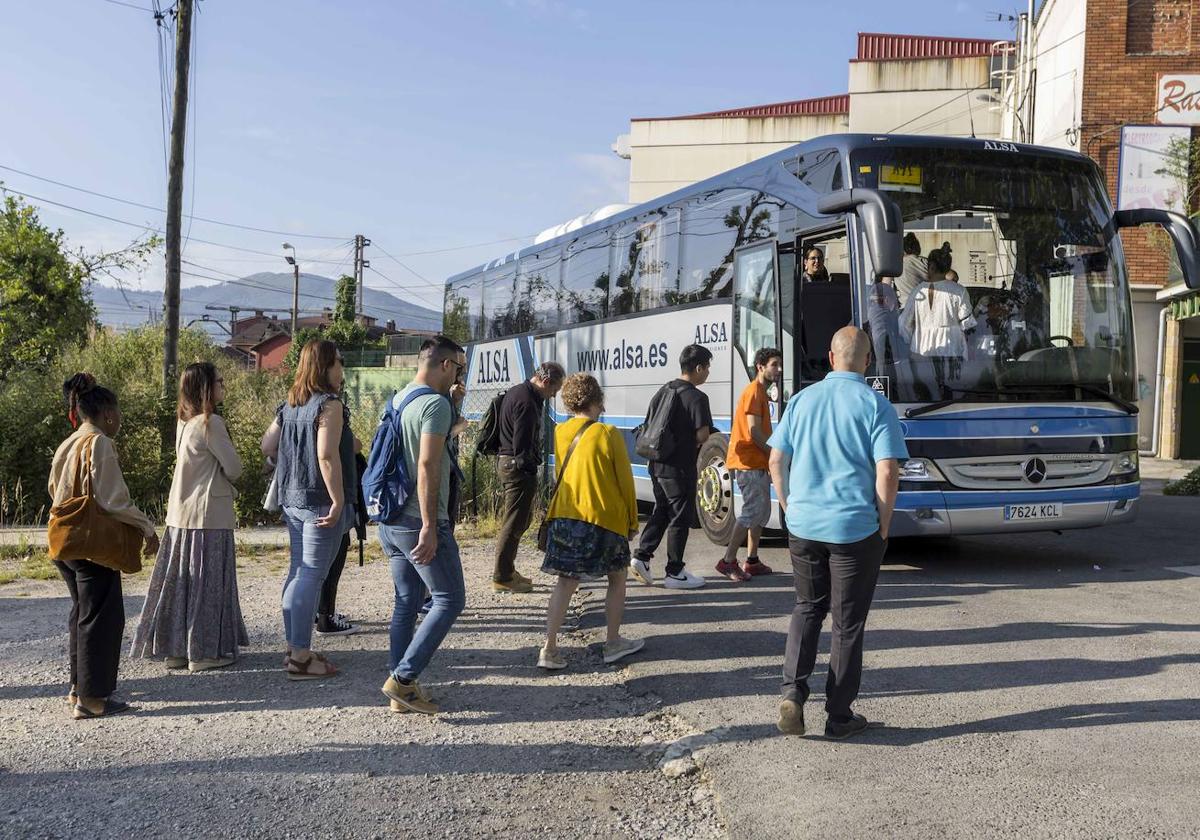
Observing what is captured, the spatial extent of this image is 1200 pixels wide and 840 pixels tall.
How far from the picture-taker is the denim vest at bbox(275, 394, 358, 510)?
19.5ft

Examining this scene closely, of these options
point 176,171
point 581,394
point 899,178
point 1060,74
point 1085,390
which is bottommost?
point 581,394

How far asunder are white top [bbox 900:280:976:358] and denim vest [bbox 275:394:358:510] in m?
4.74

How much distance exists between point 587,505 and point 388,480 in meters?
1.17

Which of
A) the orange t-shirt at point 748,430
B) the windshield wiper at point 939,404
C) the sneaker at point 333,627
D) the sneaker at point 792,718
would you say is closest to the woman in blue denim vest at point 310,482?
the sneaker at point 333,627

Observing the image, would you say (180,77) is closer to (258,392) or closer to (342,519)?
(258,392)

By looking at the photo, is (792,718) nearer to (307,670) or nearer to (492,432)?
(307,670)

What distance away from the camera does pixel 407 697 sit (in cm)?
557

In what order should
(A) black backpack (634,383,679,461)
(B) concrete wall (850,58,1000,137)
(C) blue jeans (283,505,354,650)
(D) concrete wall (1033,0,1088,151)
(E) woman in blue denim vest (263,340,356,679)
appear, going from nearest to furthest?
(E) woman in blue denim vest (263,340,356,679) < (C) blue jeans (283,505,354,650) < (A) black backpack (634,383,679,461) < (D) concrete wall (1033,0,1088,151) < (B) concrete wall (850,58,1000,137)

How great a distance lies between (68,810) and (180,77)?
15311 mm

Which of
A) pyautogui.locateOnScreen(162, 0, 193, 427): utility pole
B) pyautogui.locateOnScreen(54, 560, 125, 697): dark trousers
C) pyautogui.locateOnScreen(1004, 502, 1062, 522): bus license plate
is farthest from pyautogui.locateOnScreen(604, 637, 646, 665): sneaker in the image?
pyautogui.locateOnScreen(162, 0, 193, 427): utility pole

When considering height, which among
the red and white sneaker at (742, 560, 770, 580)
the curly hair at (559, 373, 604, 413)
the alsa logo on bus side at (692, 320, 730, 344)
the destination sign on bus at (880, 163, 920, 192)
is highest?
the destination sign on bus at (880, 163, 920, 192)

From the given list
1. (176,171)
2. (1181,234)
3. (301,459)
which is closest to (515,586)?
(301,459)

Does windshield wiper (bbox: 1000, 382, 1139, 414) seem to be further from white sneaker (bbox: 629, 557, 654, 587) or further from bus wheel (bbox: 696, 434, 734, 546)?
white sneaker (bbox: 629, 557, 654, 587)

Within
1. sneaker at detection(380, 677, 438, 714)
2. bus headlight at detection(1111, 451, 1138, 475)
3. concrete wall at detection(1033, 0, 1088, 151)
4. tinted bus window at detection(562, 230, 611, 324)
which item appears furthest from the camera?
concrete wall at detection(1033, 0, 1088, 151)
